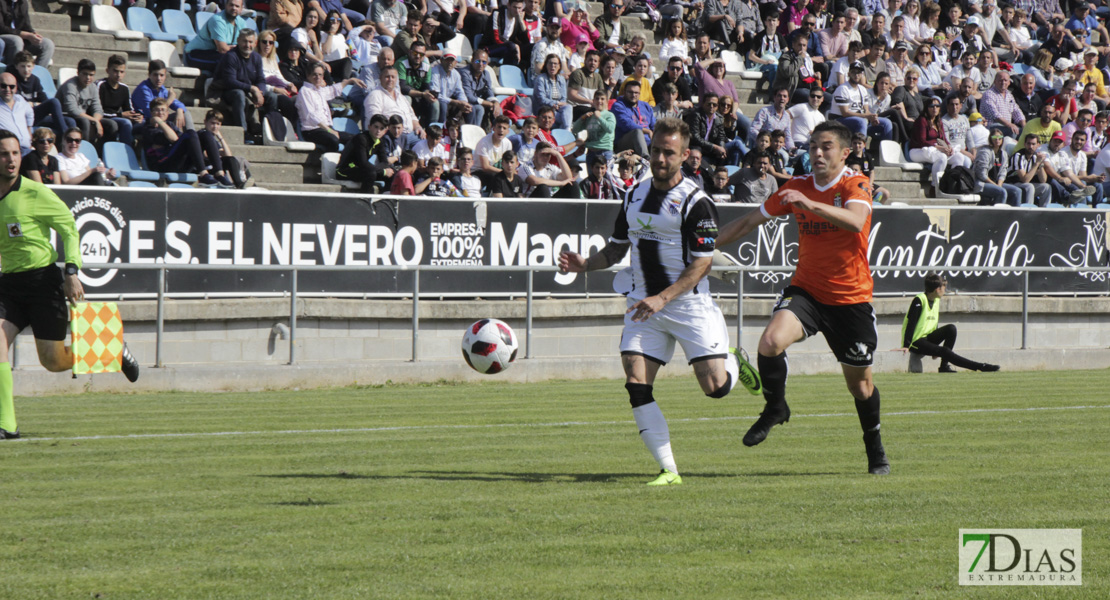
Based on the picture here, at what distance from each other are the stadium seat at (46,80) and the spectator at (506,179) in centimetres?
632

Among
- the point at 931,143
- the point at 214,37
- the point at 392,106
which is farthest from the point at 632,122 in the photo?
the point at 214,37

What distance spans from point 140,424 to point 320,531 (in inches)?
219

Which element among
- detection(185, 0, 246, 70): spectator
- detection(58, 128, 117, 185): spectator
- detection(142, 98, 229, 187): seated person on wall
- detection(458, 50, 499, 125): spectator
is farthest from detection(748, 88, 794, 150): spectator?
detection(58, 128, 117, 185): spectator

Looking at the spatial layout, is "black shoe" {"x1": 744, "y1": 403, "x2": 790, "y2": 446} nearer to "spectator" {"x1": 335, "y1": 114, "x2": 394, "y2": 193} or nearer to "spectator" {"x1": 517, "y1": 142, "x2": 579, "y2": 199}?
"spectator" {"x1": 335, "y1": 114, "x2": 394, "y2": 193}

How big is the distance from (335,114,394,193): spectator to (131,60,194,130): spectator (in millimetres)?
2243

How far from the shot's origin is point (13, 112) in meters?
16.8

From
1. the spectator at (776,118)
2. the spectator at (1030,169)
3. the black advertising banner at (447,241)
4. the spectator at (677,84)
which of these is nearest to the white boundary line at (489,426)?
the black advertising banner at (447,241)

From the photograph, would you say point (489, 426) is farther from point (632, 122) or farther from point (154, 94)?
point (632, 122)

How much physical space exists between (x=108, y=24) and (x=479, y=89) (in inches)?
233

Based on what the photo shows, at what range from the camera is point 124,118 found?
1805 cm

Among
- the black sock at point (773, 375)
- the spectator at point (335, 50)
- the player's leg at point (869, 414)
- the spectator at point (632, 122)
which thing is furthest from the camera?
the spectator at point (632, 122)

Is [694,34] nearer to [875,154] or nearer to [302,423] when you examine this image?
[875,154]

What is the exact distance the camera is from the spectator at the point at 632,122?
21.7 meters

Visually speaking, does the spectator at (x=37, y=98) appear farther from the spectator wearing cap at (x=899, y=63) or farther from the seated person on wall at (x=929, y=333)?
the spectator wearing cap at (x=899, y=63)
